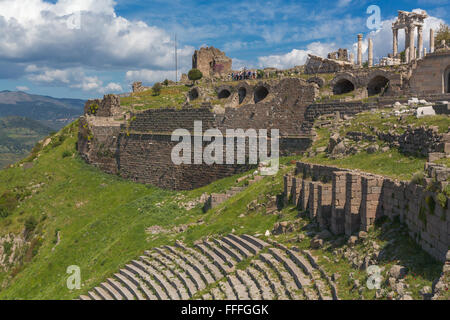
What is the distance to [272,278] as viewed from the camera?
12.0 m

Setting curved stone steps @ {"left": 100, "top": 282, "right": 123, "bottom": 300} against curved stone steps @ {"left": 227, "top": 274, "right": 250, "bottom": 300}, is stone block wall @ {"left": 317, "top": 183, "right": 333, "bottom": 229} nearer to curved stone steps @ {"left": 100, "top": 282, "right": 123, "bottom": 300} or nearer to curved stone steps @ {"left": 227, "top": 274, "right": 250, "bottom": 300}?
curved stone steps @ {"left": 227, "top": 274, "right": 250, "bottom": 300}

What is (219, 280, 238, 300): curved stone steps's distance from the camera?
484 inches

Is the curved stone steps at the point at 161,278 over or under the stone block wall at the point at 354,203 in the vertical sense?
under

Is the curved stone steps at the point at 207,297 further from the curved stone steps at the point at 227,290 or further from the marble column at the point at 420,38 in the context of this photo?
the marble column at the point at 420,38

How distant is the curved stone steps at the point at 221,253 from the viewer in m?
14.4

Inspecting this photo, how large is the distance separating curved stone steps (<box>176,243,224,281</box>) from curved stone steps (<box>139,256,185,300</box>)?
38.5 inches

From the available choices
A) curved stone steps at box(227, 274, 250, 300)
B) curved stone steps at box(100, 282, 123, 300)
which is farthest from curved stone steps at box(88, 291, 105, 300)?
curved stone steps at box(227, 274, 250, 300)

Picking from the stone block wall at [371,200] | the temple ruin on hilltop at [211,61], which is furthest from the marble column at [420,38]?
the temple ruin on hilltop at [211,61]

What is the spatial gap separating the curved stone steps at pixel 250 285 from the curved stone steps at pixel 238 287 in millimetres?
89

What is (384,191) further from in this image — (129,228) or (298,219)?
(129,228)

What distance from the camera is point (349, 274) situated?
10.3 metres

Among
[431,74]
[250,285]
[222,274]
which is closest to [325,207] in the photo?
[250,285]

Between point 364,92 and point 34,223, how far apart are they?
21.9m
